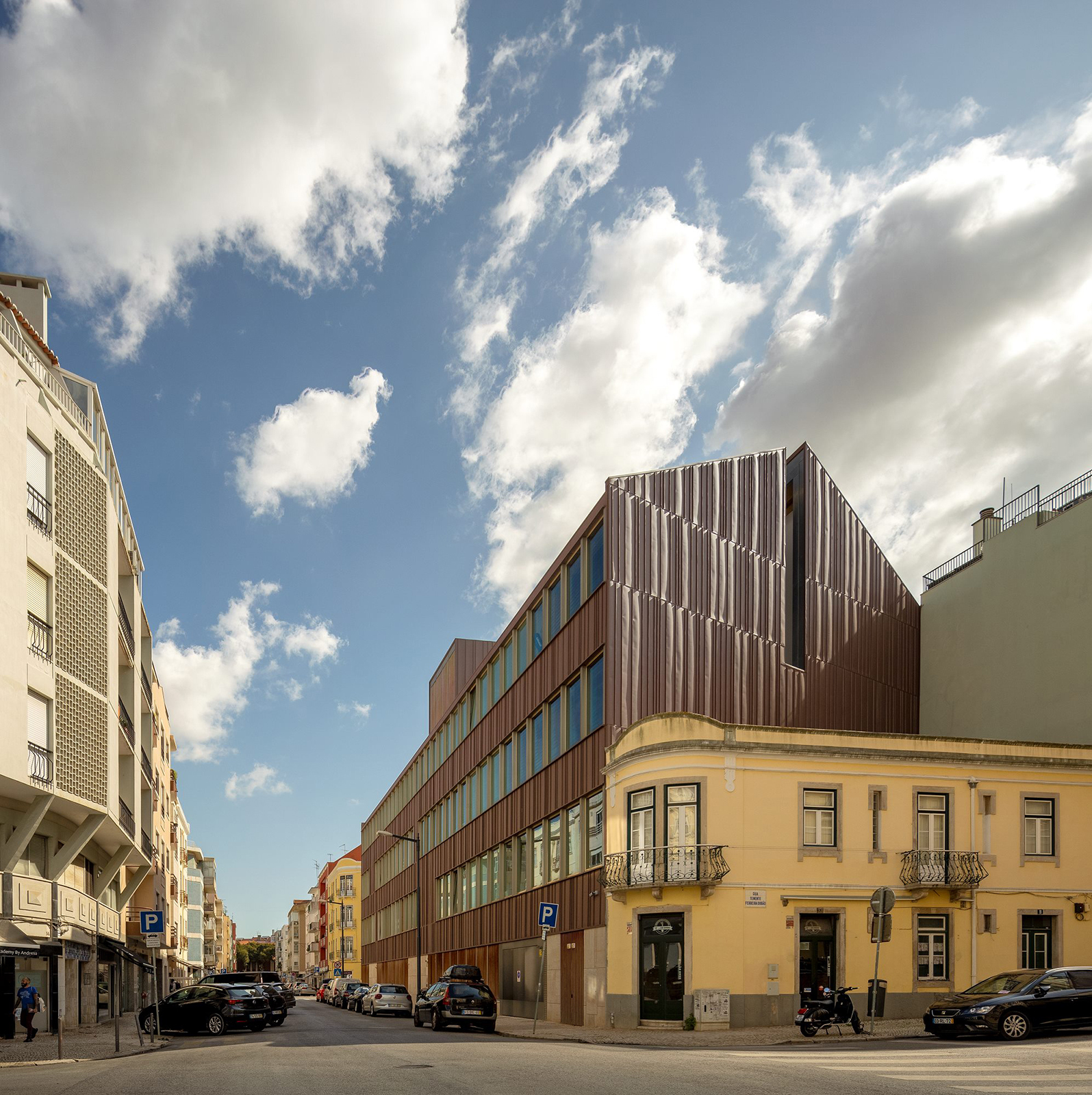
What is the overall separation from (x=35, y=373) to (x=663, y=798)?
20293 millimetres

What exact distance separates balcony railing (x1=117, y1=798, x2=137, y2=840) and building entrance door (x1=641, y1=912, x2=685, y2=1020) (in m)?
19.8

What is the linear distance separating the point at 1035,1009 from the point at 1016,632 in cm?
1935

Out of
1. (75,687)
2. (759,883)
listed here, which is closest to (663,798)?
(759,883)

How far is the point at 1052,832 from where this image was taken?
29453mm

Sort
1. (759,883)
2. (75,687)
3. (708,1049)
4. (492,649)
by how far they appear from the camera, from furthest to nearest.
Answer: (492,649)
(75,687)
(759,883)
(708,1049)

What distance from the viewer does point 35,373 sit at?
31641 mm

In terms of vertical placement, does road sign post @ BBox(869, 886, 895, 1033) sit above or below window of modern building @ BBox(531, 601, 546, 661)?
below

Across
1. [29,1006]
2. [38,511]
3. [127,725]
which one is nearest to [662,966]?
[29,1006]

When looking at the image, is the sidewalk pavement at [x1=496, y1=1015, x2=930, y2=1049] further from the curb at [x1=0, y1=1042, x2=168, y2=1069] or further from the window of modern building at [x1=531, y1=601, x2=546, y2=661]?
the window of modern building at [x1=531, y1=601, x2=546, y2=661]

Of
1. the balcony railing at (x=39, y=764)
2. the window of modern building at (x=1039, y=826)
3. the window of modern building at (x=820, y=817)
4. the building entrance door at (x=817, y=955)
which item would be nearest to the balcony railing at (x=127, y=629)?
the balcony railing at (x=39, y=764)

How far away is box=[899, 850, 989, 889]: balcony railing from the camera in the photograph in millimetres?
27844

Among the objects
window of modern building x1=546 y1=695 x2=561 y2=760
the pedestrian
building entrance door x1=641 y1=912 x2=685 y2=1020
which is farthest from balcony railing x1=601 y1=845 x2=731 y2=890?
the pedestrian

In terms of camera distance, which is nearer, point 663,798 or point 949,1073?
point 949,1073

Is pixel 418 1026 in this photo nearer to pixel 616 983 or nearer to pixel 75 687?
pixel 616 983
